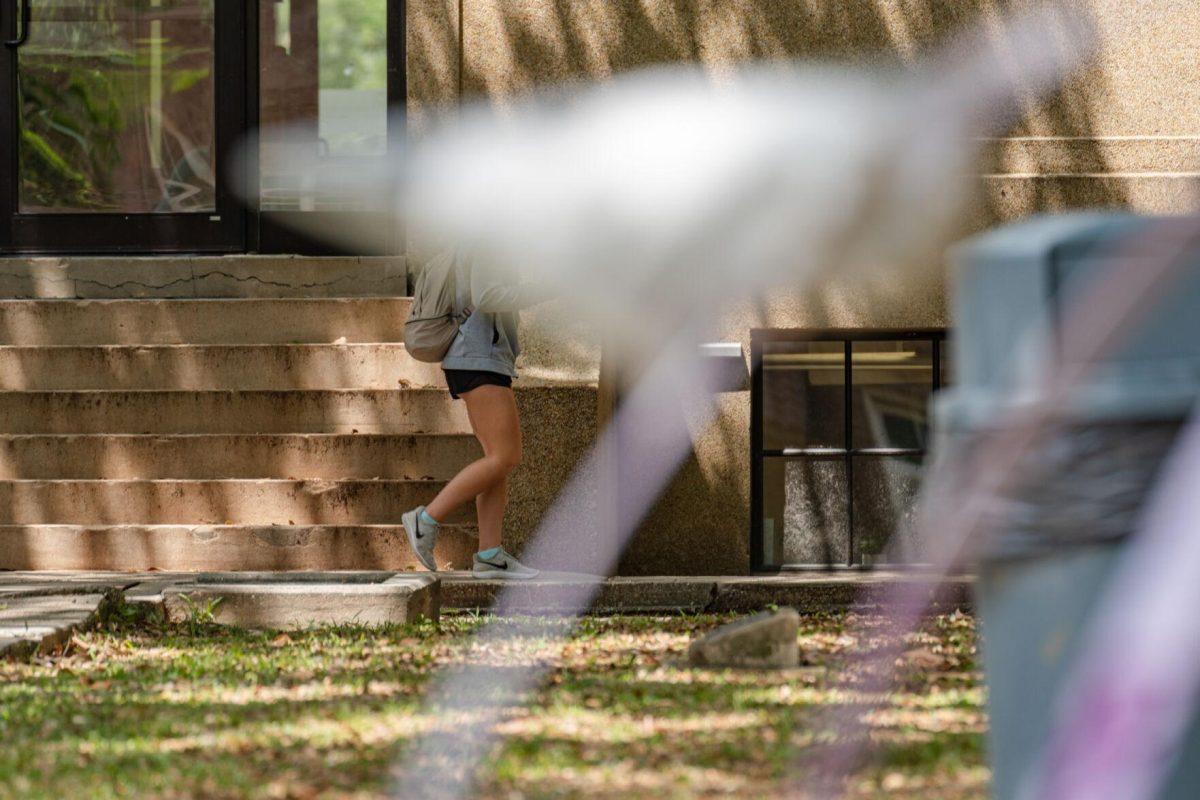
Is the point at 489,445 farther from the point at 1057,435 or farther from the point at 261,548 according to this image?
the point at 1057,435

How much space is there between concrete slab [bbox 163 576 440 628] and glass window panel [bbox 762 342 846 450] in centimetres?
247

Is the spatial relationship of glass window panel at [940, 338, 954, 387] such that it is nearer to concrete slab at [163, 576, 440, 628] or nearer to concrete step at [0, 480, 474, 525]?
concrete step at [0, 480, 474, 525]

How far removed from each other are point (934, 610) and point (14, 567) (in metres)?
4.08

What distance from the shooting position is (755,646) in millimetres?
5004

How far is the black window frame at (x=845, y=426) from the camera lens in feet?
26.2

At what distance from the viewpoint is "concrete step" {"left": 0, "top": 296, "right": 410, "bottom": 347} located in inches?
350

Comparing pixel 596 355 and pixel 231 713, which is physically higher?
pixel 596 355

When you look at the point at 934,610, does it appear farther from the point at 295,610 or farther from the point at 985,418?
the point at 985,418

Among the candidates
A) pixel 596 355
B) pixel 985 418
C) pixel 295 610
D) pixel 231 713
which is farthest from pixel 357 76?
pixel 985 418

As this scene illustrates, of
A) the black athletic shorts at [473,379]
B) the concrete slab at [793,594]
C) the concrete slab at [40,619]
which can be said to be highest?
the black athletic shorts at [473,379]

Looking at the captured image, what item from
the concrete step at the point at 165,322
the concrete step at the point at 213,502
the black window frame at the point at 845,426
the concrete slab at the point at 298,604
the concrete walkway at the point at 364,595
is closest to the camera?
the concrete walkway at the point at 364,595

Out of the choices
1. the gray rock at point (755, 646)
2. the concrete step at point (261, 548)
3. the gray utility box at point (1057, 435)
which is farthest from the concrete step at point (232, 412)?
the gray utility box at point (1057, 435)

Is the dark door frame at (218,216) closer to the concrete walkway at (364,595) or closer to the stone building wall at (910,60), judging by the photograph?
the stone building wall at (910,60)

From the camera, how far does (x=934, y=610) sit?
6789 millimetres
